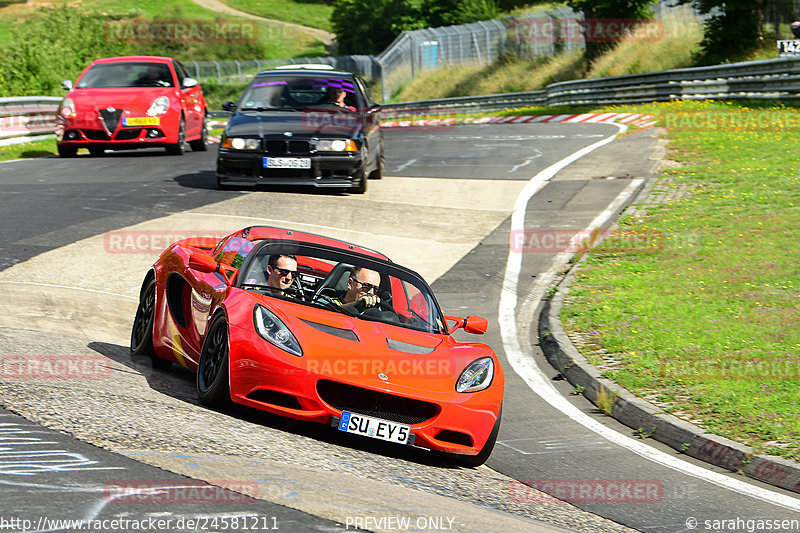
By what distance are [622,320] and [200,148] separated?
47.7 ft

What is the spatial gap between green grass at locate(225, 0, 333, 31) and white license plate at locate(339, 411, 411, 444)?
10654 cm

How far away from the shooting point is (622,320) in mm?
10305

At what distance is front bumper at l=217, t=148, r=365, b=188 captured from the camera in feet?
54.3

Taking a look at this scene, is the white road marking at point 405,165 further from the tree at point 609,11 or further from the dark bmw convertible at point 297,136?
the tree at point 609,11

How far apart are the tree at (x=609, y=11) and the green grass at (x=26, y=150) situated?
998 inches

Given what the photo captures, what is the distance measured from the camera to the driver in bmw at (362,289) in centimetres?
744

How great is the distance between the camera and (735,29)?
36.6 m

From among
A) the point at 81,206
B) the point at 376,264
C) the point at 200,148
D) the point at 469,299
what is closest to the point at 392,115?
the point at 200,148

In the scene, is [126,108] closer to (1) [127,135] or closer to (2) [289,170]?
(1) [127,135]

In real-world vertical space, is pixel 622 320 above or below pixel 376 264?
below

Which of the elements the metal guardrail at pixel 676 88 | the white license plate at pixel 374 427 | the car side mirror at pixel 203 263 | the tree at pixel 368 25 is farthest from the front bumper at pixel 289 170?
the tree at pixel 368 25

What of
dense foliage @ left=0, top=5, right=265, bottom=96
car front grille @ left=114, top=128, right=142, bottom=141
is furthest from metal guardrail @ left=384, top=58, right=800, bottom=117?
car front grille @ left=114, top=128, right=142, bottom=141

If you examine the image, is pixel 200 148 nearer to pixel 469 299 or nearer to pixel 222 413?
pixel 469 299

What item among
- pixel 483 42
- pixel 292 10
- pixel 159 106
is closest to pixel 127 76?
pixel 159 106
